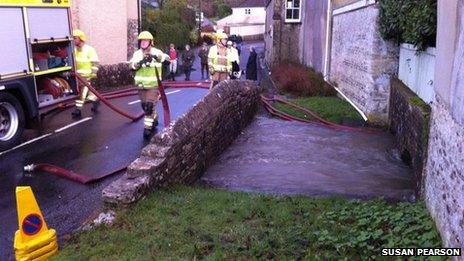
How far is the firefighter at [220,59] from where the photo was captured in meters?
12.8

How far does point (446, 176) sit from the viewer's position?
4977mm

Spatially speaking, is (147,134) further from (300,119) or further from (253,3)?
(253,3)

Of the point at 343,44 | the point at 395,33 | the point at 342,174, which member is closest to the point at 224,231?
the point at 342,174

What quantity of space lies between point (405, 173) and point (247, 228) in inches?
168

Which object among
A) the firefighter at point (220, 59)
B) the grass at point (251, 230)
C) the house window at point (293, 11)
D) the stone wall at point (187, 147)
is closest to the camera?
the grass at point (251, 230)

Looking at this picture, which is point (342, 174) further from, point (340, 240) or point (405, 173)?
point (340, 240)

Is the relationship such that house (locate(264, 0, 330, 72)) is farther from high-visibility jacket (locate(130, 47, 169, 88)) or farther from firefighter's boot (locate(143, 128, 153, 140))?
firefighter's boot (locate(143, 128, 153, 140))

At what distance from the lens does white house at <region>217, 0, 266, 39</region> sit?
75619 mm

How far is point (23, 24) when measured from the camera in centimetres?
951

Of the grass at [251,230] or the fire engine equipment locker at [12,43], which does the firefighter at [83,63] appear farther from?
the grass at [251,230]

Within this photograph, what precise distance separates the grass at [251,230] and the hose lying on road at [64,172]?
1542 millimetres

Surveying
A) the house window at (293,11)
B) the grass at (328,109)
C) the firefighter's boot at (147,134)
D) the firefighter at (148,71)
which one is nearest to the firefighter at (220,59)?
the grass at (328,109)

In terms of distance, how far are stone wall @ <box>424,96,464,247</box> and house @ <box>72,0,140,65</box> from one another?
51.6 ft

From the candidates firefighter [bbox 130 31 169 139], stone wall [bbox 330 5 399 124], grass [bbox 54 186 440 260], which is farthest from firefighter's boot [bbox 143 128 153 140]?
stone wall [bbox 330 5 399 124]
